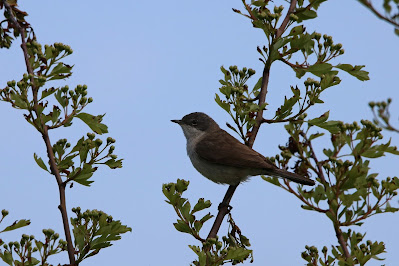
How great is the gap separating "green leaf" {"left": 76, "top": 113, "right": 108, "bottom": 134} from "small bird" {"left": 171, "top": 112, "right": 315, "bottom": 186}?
2296mm

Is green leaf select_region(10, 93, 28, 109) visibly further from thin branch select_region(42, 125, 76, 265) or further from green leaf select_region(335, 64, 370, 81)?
green leaf select_region(335, 64, 370, 81)

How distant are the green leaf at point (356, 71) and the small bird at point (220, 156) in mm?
1466

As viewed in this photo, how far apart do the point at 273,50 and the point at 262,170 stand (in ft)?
7.47

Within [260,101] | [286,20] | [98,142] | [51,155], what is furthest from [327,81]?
[51,155]

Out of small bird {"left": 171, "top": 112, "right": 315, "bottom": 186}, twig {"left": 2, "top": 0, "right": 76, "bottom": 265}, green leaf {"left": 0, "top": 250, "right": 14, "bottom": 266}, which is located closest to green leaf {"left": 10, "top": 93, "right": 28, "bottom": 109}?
twig {"left": 2, "top": 0, "right": 76, "bottom": 265}

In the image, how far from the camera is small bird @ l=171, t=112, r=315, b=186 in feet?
24.1

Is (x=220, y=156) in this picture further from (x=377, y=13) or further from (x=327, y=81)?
(x=377, y=13)

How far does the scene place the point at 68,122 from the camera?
5.28m

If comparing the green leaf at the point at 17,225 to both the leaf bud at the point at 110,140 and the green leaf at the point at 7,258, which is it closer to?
the green leaf at the point at 7,258

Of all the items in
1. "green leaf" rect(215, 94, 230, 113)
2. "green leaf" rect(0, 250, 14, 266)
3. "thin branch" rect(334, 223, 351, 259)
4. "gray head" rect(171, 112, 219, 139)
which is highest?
"gray head" rect(171, 112, 219, 139)

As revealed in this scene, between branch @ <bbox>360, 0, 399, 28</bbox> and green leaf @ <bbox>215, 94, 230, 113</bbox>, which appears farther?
green leaf @ <bbox>215, 94, 230, 113</bbox>

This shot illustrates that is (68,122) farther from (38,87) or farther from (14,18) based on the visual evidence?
(14,18)

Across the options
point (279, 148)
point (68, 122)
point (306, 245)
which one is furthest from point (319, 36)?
point (68, 122)

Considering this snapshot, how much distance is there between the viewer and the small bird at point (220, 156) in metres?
7.34
